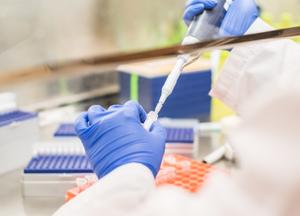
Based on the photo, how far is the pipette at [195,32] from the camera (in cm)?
96

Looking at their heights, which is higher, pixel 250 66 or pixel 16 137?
pixel 250 66

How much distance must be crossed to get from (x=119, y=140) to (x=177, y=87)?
83 cm

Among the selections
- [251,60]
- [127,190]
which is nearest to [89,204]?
[127,190]

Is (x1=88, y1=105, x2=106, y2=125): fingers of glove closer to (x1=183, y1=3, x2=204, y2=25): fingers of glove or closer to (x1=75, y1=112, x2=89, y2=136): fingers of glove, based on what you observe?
(x1=75, y1=112, x2=89, y2=136): fingers of glove

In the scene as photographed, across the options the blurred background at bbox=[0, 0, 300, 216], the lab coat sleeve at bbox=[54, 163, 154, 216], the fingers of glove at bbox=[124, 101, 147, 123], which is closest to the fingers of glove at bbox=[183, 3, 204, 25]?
the blurred background at bbox=[0, 0, 300, 216]

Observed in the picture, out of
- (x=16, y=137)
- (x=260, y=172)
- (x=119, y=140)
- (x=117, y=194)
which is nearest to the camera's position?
(x=260, y=172)

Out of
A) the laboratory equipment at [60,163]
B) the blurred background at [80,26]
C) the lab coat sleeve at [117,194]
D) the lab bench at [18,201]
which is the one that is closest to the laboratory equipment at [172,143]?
the laboratory equipment at [60,163]

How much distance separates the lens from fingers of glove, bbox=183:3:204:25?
3.81 feet

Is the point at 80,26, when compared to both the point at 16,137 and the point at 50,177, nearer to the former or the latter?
the point at 16,137

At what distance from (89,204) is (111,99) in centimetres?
134

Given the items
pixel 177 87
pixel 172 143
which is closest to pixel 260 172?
pixel 172 143

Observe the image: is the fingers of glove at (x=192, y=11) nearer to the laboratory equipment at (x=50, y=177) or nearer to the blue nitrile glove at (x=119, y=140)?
the blue nitrile glove at (x=119, y=140)

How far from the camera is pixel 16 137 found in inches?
54.1

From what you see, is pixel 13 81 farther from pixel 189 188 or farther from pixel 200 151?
pixel 200 151
